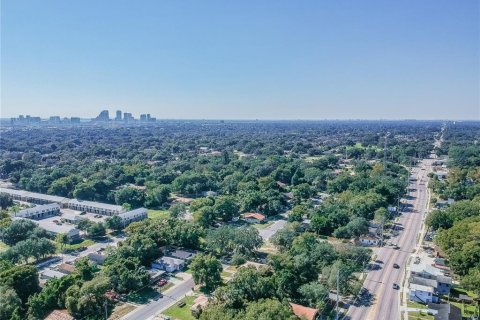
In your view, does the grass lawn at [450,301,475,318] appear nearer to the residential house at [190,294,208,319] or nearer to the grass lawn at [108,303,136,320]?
the residential house at [190,294,208,319]

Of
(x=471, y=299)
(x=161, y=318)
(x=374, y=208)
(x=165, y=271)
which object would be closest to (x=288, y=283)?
(x=161, y=318)

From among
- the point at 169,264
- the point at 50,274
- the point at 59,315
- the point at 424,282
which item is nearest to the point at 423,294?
the point at 424,282

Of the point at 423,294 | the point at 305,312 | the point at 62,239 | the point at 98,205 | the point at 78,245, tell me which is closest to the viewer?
the point at 305,312

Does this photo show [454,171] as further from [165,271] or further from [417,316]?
[165,271]

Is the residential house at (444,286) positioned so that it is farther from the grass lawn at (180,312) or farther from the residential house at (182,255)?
Result: the residential house at (182,255)

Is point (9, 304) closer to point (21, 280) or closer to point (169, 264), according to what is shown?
point (21, 280)

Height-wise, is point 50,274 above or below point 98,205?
below

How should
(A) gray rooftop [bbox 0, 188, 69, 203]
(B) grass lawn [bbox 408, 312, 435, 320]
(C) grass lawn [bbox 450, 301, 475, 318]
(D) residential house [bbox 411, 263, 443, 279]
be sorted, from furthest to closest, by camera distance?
1. (A) gray rooftop [bbox 0, 188, 69, 203]
2. (D) residential house [bbox 411, 263, 443, 279]
3. (C) grass lawn [bbox 450, 301, 475, 318]
4. (B) grass lawn [bbox 408, 312, 435, 320]

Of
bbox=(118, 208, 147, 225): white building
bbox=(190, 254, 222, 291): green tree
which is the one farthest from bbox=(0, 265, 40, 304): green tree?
bbox=(118, 208, 147, 225): white building
